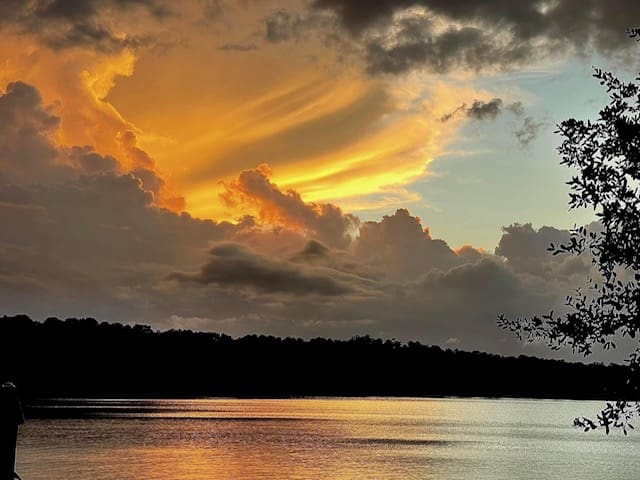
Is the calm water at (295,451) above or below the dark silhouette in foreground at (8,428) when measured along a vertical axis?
below

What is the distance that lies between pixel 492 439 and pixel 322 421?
4331 centimetres

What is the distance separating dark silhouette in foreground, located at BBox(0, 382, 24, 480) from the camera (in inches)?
874

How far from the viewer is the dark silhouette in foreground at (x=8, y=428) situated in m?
22.2

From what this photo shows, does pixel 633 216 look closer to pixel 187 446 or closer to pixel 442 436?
pixel 187 446

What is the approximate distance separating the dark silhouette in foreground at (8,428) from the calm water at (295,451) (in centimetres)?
5154

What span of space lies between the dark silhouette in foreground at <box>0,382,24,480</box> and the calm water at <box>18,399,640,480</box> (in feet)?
169

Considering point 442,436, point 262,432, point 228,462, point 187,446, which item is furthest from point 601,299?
point 442,436

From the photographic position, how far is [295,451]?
103188 millimetres

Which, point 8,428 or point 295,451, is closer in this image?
point 8,428

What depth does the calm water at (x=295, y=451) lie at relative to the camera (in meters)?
81.7

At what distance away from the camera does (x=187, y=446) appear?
107m

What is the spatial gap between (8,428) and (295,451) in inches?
3269

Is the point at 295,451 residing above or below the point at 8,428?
below

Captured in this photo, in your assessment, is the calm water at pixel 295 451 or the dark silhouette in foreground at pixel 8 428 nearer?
the dark silhouette in foreground at pixel 8 428
